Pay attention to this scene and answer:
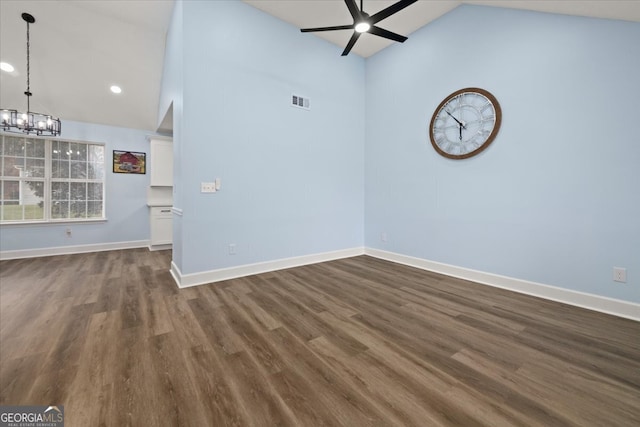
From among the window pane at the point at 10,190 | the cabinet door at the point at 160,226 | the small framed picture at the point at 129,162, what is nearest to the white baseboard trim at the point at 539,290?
the cabinet door at the point at 160,226

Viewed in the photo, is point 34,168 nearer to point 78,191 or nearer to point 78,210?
point 78,191

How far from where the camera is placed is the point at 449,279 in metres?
3.36

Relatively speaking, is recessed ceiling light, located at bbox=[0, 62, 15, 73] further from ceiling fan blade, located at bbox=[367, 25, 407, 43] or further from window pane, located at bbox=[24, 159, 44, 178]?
ceiling fan blade, located at bbox=[367, 25, 407, 43]

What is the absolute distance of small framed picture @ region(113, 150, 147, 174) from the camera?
17.4 feet

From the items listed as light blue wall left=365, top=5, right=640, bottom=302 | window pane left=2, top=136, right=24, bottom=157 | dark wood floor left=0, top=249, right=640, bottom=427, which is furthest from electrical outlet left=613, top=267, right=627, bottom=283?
window pane left=2, top=136, right=24, bottom=157

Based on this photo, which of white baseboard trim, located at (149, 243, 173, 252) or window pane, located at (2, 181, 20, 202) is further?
white baseboard trim, located at (149, 243, 173, 252)

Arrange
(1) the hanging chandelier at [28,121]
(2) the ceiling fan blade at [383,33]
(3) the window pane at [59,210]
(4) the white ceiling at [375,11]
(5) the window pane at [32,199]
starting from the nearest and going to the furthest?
(4) the white ceiling at [375,11]
(2) the ceiling fan blade at [383,33]
(1) the hanging chandelier at [28,121]
(5) the window pane at [32,199]
(3) the window pane at [59,210]

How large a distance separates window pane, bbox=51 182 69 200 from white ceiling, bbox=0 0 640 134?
1.30m

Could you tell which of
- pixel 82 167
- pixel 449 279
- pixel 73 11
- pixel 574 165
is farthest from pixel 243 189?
pixel 82 167

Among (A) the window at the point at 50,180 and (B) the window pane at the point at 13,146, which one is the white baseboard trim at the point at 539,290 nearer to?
(A) the window at the point at 50,180

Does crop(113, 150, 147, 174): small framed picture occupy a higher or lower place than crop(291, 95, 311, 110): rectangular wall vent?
lower

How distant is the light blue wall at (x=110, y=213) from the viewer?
4559mm

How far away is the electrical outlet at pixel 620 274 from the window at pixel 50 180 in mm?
7900

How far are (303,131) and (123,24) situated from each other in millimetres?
3065
